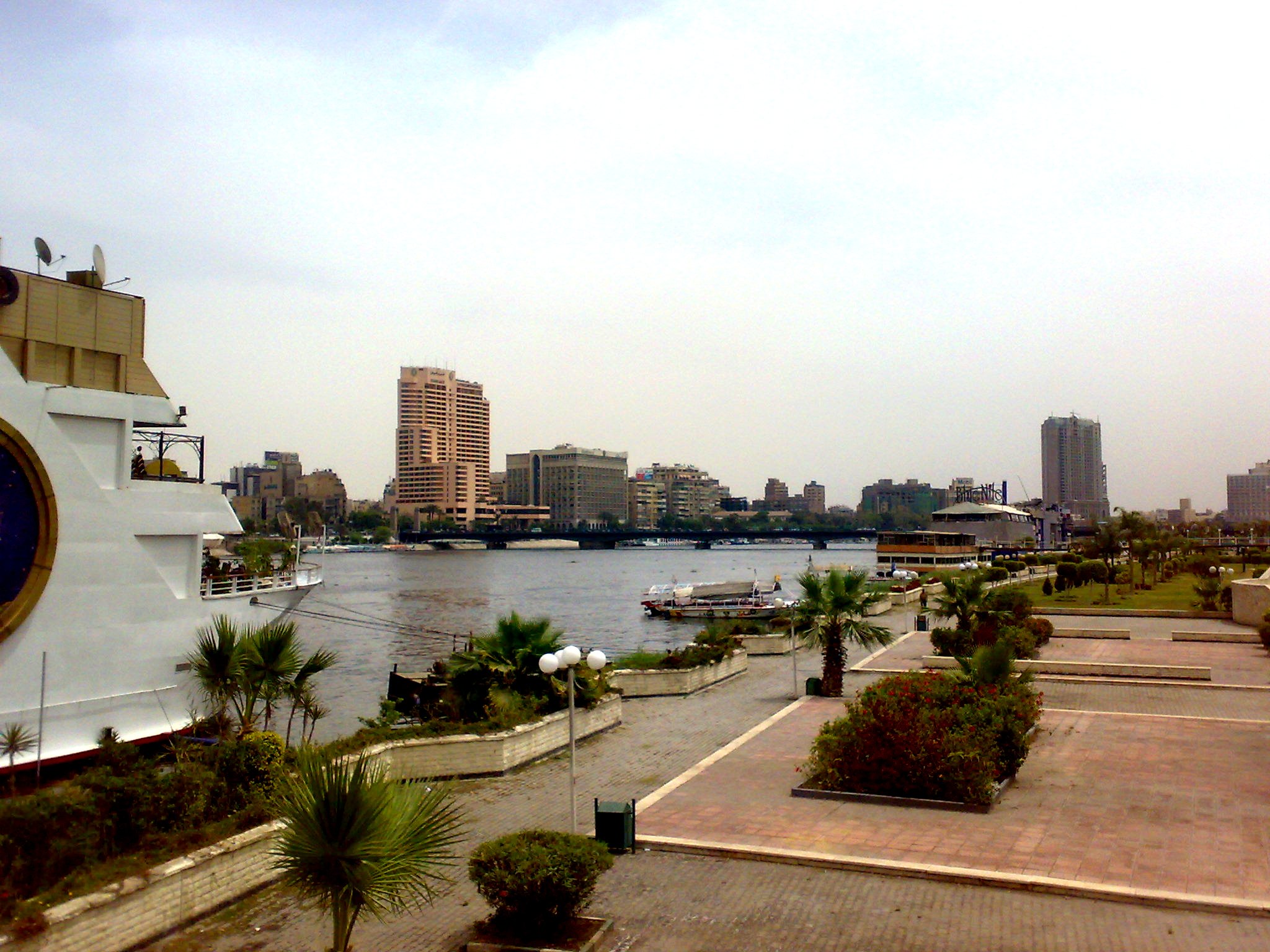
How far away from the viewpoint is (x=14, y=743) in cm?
1717

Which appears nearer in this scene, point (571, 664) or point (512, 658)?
point (571, 664)

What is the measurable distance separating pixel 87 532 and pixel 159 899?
11.1 metres

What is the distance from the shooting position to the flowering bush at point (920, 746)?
14266mm

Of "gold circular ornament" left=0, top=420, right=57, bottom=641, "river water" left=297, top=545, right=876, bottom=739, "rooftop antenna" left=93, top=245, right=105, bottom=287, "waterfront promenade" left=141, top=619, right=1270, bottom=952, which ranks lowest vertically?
"river water" left=297, top=545, right=876, bottom=739

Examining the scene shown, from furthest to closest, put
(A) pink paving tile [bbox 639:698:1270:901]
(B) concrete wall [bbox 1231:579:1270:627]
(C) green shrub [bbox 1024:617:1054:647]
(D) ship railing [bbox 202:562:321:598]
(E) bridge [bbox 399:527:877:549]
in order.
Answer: (E) bridge [bbox 399:527:877:549] < (B) concrete wall [bbox 1231:579:1270:627] < (C) green shrub [bbox 1024:617:1054:647] < (D) ship railing [bbox 202:562:321:598] < (A) pink paving tile [bbox 639:698:1270:901]

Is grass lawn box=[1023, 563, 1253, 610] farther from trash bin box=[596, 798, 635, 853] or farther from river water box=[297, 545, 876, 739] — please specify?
trash bin box=[596, 798, 635, 853]

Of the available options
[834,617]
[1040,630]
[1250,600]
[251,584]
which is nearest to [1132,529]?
[1250,600]

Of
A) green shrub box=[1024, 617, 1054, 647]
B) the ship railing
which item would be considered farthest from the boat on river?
the ship railing

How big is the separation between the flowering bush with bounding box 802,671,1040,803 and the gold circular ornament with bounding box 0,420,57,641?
13925mm

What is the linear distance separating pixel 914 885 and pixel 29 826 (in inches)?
365

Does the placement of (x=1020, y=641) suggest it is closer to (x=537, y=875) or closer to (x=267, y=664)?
(x=267, y=664)

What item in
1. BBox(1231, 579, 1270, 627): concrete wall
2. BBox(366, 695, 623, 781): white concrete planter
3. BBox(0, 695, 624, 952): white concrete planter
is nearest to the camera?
BBox(0, 695, 624, 952): white concrete planter

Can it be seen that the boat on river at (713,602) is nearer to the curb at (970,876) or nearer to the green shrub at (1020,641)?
the green shrub at (1020,641)

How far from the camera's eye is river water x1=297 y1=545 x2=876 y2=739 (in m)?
44.0
